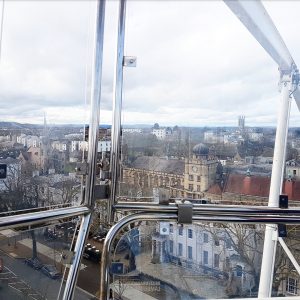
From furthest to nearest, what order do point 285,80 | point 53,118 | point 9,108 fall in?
point 285,80, point 53,118, point 9,108

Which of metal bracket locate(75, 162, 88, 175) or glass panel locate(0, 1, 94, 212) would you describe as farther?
metal bracket locate(75, 162, 88, 175)

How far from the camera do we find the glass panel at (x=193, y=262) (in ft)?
5.80

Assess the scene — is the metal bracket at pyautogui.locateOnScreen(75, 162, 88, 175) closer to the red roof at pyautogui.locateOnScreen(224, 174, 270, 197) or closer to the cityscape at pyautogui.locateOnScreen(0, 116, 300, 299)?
the cityscape at pyautogui.locateOnScreen(0, 116, 300, 299)

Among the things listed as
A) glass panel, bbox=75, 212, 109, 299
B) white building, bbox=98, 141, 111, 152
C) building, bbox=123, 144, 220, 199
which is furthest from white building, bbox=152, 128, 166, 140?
glass panel, bbox=75, 212, 109, 299

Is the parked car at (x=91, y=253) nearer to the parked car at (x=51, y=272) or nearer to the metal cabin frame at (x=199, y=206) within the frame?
the metal cabin frame at (x=199, y=206)

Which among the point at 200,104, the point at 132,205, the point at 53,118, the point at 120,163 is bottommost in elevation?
the point at 132,205

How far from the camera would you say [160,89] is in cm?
182

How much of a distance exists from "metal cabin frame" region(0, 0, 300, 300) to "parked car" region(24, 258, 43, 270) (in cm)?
17

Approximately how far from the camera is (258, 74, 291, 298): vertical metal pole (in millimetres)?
1768

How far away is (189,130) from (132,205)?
1.82 feet

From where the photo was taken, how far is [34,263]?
Result: 1600 mm

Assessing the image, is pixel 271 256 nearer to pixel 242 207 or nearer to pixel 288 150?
pixel 242 207

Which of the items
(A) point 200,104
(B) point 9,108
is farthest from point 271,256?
(B) point 9,108

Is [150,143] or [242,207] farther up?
[150,143]
